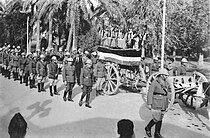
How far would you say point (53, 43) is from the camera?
1.88m

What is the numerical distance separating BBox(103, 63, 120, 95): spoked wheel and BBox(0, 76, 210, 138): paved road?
369mm

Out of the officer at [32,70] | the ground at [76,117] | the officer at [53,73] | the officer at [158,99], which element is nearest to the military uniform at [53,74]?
the officer at [53,73]

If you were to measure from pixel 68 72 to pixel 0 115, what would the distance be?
0.84 meters

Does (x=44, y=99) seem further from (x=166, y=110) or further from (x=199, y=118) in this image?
(x=199, y=118)

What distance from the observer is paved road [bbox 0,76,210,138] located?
175 cm

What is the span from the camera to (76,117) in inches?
72.6

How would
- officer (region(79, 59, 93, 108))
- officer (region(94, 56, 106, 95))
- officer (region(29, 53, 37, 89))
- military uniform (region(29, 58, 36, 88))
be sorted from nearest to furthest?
officer (region(29, 53, 37, 89)) → military uniform (region(29, 58, 36, 88)) → officer (region(79, 59, 93, 108)) → officer (region(94, 56, 106, 95))

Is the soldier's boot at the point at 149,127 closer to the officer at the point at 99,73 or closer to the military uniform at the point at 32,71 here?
the officer at the point at 99,73

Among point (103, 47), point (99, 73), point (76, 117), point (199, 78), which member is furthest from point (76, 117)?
point (199, 78)

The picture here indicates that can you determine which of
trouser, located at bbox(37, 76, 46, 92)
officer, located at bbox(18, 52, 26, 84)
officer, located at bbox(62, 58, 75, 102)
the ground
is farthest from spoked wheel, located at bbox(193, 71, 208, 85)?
officer, located at bbox(18, 52, 26, 84)

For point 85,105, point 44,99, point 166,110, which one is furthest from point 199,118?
point 44,99

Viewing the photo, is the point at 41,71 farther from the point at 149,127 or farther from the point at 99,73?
the point at 149,127

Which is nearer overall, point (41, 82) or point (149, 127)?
point (149, 127)

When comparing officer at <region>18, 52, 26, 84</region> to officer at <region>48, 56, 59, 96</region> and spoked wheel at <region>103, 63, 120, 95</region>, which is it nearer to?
officer at <region>48, 56, 59, 96</region>
